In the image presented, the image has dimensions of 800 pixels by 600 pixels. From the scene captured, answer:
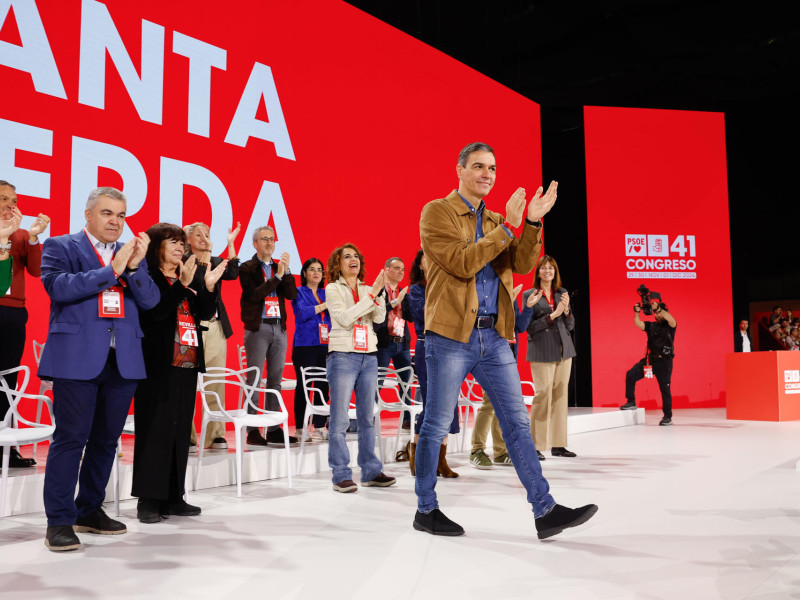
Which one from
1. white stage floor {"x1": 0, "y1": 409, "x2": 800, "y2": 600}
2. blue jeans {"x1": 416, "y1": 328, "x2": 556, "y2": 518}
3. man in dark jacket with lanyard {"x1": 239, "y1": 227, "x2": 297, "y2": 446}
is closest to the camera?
white stage floor {"x1": 0, "y1": 409, "x2": 800, "y2": 600}

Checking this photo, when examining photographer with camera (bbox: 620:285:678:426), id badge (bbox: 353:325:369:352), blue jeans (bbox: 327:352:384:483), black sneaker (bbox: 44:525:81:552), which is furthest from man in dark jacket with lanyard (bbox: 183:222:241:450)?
photographer with camera (bbox: 620:285:678:426)

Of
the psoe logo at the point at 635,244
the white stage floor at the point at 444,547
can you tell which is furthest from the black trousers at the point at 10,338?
the psoe logo at the point at 635,244

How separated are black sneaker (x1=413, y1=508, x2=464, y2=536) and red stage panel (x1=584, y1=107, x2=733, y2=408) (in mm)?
8282

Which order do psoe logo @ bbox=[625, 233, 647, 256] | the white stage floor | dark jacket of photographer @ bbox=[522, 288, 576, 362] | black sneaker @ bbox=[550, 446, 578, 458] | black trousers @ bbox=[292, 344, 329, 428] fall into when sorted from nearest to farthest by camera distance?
the white stage floor, dark jacket of photographer @ bbox=[522, 288, 576, 362], black trousers @ bbox=[292, 344, 329, 428], black sneaker @ bbox=[550, 446, 578, 458], psoe logo @ bbox=[625, 233, 647, 256]

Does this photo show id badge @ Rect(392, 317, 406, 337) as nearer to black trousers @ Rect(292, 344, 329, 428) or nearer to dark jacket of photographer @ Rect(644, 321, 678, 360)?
black trousers @ Rect(292, 344, 329, 428)

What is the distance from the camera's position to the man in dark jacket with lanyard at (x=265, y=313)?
4883 mm

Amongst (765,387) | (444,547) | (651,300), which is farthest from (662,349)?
(444,547)

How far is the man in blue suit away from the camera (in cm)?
272

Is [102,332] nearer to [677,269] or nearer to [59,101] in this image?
[59,101]

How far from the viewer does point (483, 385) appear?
282 centimetres

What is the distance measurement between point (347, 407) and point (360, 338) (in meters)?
0.40

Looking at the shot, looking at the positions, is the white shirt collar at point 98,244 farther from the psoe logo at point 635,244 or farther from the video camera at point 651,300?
the psoe logo at point 635,244

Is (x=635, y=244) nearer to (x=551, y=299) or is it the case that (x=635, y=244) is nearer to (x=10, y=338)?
(x=551, y=299)

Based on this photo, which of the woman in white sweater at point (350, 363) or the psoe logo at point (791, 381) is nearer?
the woman in white sweater at point (350, 363)
